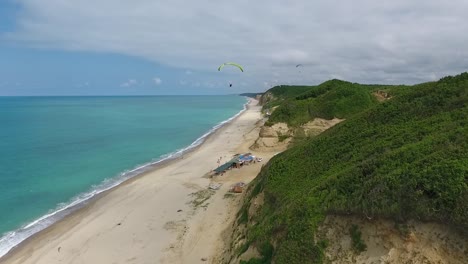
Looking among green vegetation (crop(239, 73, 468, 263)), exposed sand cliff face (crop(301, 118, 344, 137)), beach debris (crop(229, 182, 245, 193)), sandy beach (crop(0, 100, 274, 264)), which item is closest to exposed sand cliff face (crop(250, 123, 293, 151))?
exposed sand cliff face (crop(301, 118, 344, 137))

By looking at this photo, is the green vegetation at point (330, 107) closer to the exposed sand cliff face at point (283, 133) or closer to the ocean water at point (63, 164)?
the exposed sand cliff face at point (283, 133)

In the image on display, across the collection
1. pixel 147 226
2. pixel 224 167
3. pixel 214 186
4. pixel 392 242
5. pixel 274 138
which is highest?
pixel 392 242

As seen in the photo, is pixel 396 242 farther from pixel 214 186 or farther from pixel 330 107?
pixel 330 107

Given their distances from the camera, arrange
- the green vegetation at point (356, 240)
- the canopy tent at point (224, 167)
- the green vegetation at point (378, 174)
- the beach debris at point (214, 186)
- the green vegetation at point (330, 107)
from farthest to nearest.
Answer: the green vegetation at point (330, 107) → the canopy tent at point (224, 167) → the beach debris at point (214, 186) → the green vegetation at point (356, 240) → the green vegetation at point (378, 174)

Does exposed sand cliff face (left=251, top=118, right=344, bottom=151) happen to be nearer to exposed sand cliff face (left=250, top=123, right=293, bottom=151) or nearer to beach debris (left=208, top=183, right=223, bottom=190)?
exposed sand cliff face (left=250, top=123, right=293, bottom=151)

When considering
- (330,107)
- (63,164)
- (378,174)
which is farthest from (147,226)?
(330,107)

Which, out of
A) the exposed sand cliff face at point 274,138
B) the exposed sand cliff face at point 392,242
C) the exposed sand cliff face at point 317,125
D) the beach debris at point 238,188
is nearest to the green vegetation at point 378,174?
the exposed sand cliff face at point 392,242

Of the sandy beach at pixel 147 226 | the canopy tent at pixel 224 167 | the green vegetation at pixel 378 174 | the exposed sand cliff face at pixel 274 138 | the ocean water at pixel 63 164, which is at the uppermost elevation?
the green vegetation at pixel 378 174
